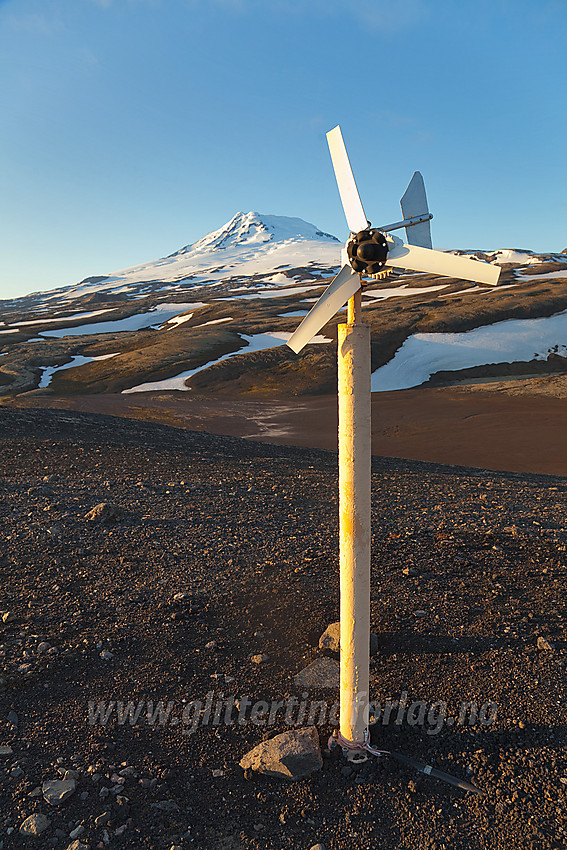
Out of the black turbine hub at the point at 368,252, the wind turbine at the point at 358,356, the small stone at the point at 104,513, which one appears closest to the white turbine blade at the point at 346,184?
the wind turbine at the point at 358,356

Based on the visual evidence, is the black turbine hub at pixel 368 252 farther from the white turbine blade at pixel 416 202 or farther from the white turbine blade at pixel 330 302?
the white turbine blade at pixel 416 202

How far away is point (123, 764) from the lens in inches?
272

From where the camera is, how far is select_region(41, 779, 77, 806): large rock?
6312 mm

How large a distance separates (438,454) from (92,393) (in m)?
45.6

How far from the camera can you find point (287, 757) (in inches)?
268

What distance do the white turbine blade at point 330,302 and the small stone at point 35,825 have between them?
6.28 meters

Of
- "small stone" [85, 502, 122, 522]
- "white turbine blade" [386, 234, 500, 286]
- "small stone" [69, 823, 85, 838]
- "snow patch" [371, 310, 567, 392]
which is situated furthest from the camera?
"snow patch" [371, 310, 567, 392]

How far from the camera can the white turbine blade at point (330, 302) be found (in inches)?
241

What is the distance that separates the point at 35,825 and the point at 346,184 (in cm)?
884

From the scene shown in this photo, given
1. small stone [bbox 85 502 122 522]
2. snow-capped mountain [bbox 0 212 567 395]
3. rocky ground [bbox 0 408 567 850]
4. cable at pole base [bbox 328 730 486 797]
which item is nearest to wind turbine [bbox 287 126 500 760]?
cable at pole base [bbox 328 730 486 797]

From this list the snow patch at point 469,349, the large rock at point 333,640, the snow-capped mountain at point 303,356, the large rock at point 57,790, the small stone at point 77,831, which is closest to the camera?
the small stone at point 77,831

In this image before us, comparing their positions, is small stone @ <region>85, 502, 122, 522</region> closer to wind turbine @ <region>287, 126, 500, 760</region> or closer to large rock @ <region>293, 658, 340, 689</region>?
large rock @ <region>293, 658, 340, 689</region>

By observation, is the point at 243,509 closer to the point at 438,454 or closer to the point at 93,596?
the point at 93,596

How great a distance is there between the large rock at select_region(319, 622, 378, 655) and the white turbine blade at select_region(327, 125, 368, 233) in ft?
22.2
